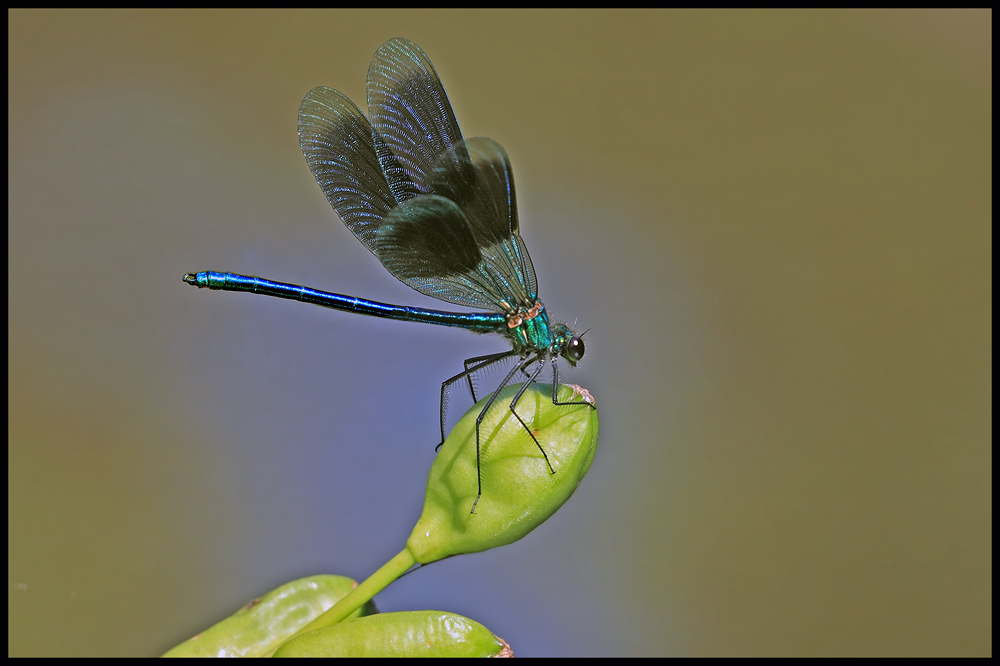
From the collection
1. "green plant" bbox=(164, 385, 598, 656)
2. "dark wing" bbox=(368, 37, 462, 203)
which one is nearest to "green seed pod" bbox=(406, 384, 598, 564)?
"green plant" bbox=(164, 385, 598, 656)

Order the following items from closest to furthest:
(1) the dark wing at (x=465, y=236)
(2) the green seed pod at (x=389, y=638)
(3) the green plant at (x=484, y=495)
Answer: (2) the green seed pod at (x=389, y=638) → (3) the green plant at (x=484, y=495) → (1) the dark wing at (x=465, y=236)

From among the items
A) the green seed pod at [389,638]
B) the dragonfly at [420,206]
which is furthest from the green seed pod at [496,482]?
the dragonfly at [420,206]

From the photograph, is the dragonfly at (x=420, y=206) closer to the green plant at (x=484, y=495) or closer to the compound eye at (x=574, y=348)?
the compound eye at (x=574, y=348)

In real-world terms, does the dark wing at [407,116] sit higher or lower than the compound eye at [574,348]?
higher

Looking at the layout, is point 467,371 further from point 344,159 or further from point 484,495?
point 484,495

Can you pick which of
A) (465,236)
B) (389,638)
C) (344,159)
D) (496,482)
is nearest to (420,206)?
(465,236)

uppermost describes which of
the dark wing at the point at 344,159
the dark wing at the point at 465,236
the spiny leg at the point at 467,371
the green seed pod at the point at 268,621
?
the dark wing at the point at 344,159

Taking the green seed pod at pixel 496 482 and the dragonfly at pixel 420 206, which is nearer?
the green seed pod at pixel 496 482
